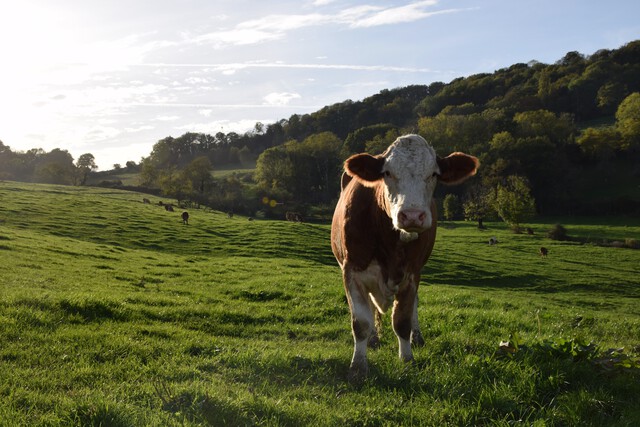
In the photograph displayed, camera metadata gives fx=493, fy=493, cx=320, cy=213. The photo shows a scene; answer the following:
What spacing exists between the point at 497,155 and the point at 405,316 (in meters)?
79.2

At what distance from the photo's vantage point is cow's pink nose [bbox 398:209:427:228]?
197 inches

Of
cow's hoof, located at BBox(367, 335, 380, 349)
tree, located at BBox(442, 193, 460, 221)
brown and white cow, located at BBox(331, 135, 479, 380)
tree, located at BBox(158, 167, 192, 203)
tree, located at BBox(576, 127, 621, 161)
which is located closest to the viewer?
brown and white cow, located at BBox(331, 135, 479, 380)

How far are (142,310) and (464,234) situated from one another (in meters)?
46.7

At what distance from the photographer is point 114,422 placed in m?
3.92

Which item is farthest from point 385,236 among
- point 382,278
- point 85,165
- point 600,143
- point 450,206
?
point 85,165

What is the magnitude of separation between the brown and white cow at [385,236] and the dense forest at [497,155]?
54.2 m

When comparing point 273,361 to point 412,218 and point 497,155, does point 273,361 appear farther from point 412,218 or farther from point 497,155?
point 497,155

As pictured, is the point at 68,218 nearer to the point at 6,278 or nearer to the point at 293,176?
the point at 6,278

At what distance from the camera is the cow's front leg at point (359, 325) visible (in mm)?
5835

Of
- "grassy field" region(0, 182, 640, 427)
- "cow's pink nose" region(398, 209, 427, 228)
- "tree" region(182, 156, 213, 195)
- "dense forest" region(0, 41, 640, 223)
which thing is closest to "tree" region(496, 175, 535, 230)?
"dense forest" region(0, 41, 640, 223)

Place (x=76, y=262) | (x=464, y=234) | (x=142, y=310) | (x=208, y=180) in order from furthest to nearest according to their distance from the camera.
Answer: (x=208, y=180), (x=464, y=234), (x=76, y=262), (x=142, y=310)

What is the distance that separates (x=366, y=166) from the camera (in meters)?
6.02

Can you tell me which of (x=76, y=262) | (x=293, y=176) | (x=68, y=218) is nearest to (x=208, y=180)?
(x=293, y=176)

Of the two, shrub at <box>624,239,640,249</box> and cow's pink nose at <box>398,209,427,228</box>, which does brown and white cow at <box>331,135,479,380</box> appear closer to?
cow's pink nose at <box>398,209,427,228</box>
